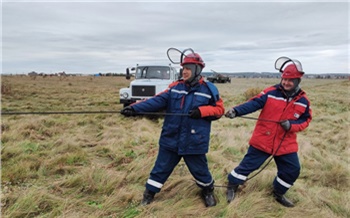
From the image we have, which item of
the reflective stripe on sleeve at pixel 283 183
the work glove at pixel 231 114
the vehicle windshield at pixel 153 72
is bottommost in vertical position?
the reflective stripe on sleeve at pixel 283 183

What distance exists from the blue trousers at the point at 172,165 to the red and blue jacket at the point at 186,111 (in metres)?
0.13

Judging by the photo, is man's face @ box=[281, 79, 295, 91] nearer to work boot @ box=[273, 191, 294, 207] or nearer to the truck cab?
work boot @ box=[273, 191, 294, 207]

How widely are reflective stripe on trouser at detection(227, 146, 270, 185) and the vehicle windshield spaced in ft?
27.3

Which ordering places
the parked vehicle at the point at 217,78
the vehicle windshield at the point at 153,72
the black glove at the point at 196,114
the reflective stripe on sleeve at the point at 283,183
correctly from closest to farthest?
the black glove at the point at 196,114 < the reflective stripe on sleeve at the point at 283,183 < the vehicle windshield at the point at 153,72 < the parked vehicle at the point at 217,78

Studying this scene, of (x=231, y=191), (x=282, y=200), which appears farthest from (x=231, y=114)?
(x=282, y=200)

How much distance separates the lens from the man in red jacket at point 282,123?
3.39m

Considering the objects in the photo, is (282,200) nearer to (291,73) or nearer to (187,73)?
(291,73)

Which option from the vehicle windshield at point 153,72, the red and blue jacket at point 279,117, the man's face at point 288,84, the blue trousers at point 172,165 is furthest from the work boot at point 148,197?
the vehicle windshield at point 153,72

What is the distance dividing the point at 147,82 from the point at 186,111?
7.87 m

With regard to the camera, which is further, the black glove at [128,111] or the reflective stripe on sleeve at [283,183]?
the reflective stripe on sleeve at [283,183]

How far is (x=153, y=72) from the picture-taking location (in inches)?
462

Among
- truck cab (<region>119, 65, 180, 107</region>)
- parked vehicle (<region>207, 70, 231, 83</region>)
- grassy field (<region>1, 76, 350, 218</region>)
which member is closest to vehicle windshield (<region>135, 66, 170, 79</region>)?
truck cab (<region>119, 65, 180, 107</region>)

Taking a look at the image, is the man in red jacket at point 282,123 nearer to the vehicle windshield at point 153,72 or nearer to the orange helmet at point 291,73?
the orange helmet at point 291,73

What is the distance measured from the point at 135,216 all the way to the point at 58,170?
204 centimetres
